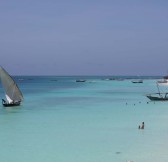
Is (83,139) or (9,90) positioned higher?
(9,90)

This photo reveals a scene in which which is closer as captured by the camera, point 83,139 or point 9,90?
point 83,139

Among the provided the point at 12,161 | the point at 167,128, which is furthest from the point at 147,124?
the point at 12,161

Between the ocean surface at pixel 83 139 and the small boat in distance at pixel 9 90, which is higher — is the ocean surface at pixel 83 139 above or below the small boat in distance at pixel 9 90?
below

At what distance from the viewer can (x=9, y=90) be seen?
176 feet

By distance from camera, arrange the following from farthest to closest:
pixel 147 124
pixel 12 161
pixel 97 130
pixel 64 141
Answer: pixel 147 124, pixel 97 130, pixel 64 141, pixel 12 161

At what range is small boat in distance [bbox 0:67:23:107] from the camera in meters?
52.2

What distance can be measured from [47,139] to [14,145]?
2.84m

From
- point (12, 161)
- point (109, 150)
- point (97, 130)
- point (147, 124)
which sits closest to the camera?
point (12, 161)

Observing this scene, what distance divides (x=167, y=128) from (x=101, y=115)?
1094cm

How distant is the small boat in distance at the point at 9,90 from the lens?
5222 cm

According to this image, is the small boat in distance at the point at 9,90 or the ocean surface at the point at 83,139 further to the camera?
the small boat in distance at the point at 9,90

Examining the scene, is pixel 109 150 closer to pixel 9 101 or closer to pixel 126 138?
pixel 126 138

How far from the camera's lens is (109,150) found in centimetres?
2469

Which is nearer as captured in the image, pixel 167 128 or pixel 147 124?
pixel 167 128
